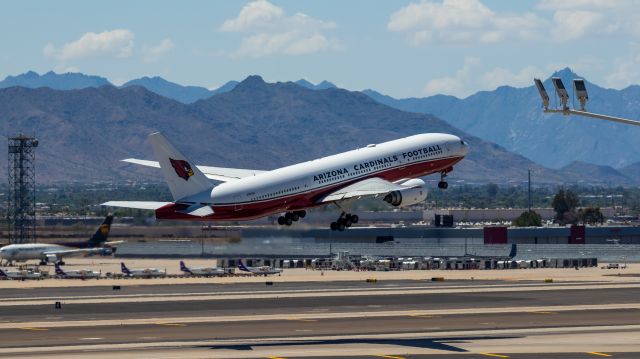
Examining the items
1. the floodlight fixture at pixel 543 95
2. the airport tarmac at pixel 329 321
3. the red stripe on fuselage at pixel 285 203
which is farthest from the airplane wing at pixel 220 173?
the floodlight fixture at pixel 543 95

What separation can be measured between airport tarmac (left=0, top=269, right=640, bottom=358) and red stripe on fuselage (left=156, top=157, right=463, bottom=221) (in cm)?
641

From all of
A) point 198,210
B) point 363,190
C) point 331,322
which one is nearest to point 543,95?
point 331,322

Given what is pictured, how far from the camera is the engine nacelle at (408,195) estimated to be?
11194 centimetres

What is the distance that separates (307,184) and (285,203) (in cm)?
215

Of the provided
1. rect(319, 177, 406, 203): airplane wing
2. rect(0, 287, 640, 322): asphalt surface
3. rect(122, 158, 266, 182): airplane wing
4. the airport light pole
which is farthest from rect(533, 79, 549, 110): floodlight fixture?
rect(122, 158, 266, 182): airplane wing

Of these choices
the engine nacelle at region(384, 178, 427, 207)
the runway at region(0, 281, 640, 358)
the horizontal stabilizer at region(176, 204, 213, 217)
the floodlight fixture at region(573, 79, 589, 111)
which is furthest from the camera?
the engine nacelle at region(384, 178, 427, 207)

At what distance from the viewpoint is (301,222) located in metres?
141

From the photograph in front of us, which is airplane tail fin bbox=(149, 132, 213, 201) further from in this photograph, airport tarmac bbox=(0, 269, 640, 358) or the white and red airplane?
airport tarmac bbox=(0, 269, 640, 358)

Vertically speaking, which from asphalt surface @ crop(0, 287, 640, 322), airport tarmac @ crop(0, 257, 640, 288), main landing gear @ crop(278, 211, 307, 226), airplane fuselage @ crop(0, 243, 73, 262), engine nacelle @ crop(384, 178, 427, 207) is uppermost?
engine nacelle @ crop(384, 178, 427, 207)

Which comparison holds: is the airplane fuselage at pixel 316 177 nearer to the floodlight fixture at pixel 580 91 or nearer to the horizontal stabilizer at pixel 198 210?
the horizontal stabilizer at pixel 198 210

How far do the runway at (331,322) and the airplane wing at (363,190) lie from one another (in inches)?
304

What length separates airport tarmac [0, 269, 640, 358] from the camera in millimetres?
73312

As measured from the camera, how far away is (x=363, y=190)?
365 ft

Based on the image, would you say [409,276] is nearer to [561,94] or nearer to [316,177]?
[316,177]
